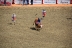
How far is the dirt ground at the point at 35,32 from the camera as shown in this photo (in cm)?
1853

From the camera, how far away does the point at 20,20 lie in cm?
2558

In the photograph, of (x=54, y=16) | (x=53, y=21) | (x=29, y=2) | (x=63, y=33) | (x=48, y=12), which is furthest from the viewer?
(x=29, y=2)

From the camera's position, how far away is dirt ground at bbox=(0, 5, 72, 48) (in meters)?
18.5

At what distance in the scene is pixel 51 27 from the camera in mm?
22891

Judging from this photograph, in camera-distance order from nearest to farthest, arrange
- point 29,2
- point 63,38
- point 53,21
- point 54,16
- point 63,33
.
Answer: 1. point 63,38
2. point 63,33
3. point 53,21
4. point 54,16
5. point 29,2

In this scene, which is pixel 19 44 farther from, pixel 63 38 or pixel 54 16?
pixel 54 16

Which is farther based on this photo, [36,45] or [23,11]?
[23,11]

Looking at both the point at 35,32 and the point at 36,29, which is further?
the point at 36,29

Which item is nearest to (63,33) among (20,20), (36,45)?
(36,45)

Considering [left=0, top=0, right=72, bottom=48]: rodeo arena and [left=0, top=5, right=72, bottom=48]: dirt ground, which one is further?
[left=0, top=0, right=72, bottom=48]: rodeo arena

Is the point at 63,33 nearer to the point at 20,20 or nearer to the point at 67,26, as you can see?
the point at 67,26

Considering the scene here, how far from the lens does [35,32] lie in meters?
21.2

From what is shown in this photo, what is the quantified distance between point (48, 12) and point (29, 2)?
10.3 metres

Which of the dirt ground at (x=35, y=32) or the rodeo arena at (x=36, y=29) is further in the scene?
the rodeo arena at (x=36, y=29)
